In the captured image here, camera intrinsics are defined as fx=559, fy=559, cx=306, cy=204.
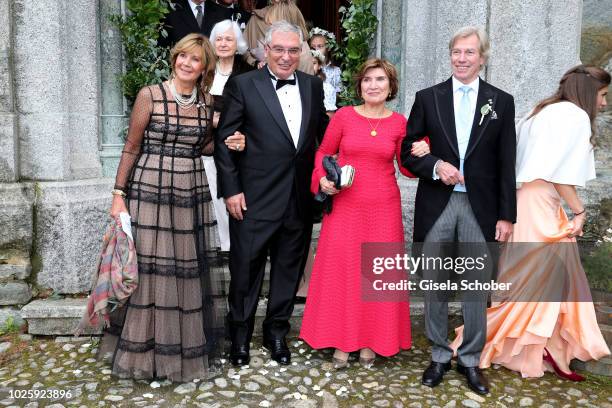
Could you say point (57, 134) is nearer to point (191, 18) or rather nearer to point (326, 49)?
point (191, 18)

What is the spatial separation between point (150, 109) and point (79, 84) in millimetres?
1649

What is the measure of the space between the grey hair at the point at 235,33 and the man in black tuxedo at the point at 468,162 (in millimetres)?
1817

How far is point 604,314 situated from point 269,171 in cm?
264

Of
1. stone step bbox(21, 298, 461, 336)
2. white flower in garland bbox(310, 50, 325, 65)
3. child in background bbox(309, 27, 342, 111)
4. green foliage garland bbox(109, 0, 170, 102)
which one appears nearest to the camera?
stone step bbox(21, 298, 461, 336)

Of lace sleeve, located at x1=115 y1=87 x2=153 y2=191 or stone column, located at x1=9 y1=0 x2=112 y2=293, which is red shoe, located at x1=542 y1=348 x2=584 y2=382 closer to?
lace sleeve, located at x1=115 y1=87 x2=153 y2=191

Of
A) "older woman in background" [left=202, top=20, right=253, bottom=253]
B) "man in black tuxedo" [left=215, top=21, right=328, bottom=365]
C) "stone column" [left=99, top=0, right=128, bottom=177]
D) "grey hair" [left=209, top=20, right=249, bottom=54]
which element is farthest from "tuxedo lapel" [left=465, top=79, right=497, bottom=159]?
"stone column" [left=99, top=0, right=128, bottom=177]

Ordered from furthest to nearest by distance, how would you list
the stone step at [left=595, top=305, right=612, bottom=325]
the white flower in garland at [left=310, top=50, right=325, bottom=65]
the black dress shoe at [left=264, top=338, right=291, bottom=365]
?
the white flower in garland at [left=310, top=50, right=325, bottom=65]
the stone step at [left=595, top=305, right=612, bottom=325]
the black dress shoe at [left=264, top=338, right=291, bottom=365]

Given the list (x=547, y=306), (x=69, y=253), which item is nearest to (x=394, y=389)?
(x=547, y=306)

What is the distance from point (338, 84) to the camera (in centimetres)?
553

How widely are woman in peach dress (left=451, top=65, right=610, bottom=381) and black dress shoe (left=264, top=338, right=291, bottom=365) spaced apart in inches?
46.2

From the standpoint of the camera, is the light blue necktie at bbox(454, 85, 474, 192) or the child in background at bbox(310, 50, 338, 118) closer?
the light blue necktie at bbox(454, 85, 474, 192)

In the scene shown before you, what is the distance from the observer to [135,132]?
3377 mm

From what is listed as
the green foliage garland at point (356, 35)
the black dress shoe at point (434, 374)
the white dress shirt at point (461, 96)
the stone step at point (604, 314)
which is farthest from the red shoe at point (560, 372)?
the green foliage garland at point (356, 35)

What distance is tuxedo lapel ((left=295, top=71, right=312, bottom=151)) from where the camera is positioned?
3623 mm
